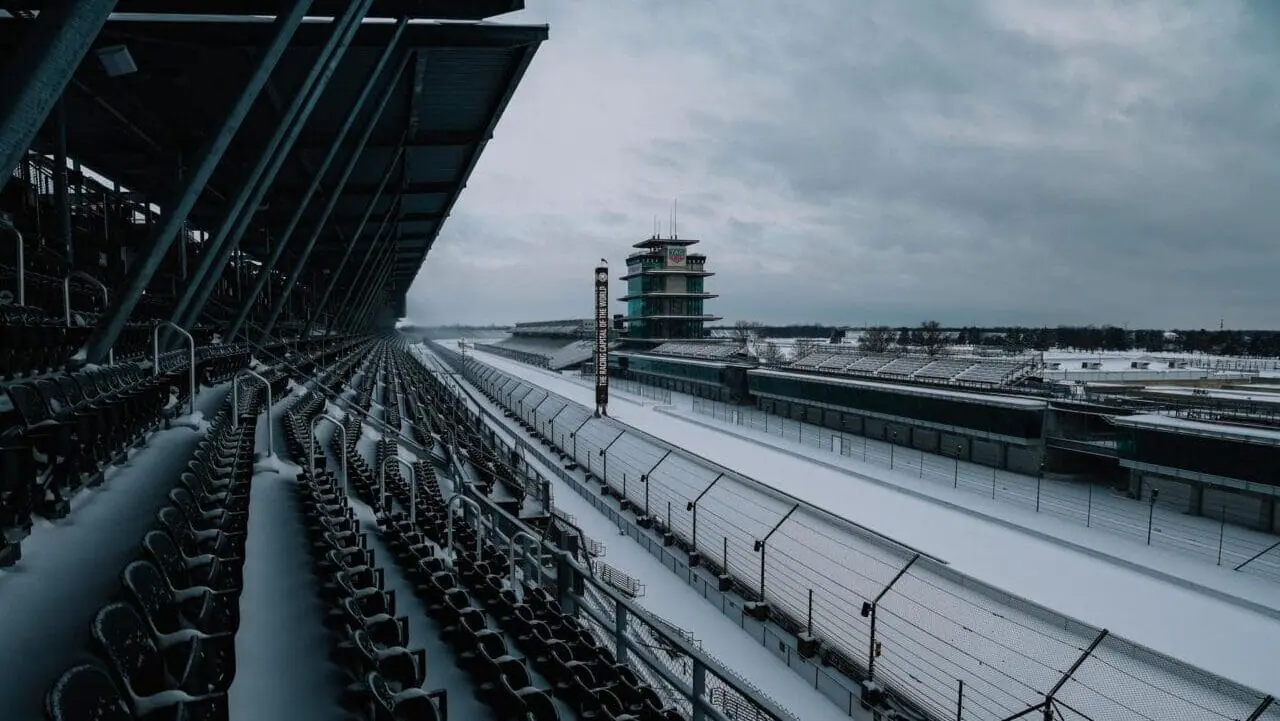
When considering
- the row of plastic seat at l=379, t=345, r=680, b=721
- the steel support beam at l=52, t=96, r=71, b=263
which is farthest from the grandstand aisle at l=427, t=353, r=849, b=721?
the steel support beam at l=52, t=96, r=71, b=263

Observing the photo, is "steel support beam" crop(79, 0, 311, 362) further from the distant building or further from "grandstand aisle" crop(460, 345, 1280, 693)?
the distant building

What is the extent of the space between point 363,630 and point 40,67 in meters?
3.63

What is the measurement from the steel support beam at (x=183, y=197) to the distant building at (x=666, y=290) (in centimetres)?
5270

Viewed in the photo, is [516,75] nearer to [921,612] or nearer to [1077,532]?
[921,612]

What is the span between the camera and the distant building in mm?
59844

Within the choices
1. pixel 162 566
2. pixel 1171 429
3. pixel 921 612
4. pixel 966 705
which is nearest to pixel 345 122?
pixel 162 566

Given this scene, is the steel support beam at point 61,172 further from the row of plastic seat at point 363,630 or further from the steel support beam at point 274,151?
the row of plastic seat at point 363,630

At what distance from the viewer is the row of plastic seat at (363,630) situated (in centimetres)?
304

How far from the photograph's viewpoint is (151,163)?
16625 mm

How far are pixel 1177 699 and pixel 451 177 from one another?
2420cm

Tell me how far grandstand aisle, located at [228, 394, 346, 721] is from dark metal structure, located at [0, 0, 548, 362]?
3.09 metres

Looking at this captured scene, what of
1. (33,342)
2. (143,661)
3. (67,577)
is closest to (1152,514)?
(143,661)

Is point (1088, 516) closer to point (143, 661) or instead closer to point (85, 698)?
point (143, 661)

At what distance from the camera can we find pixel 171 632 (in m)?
2.89
